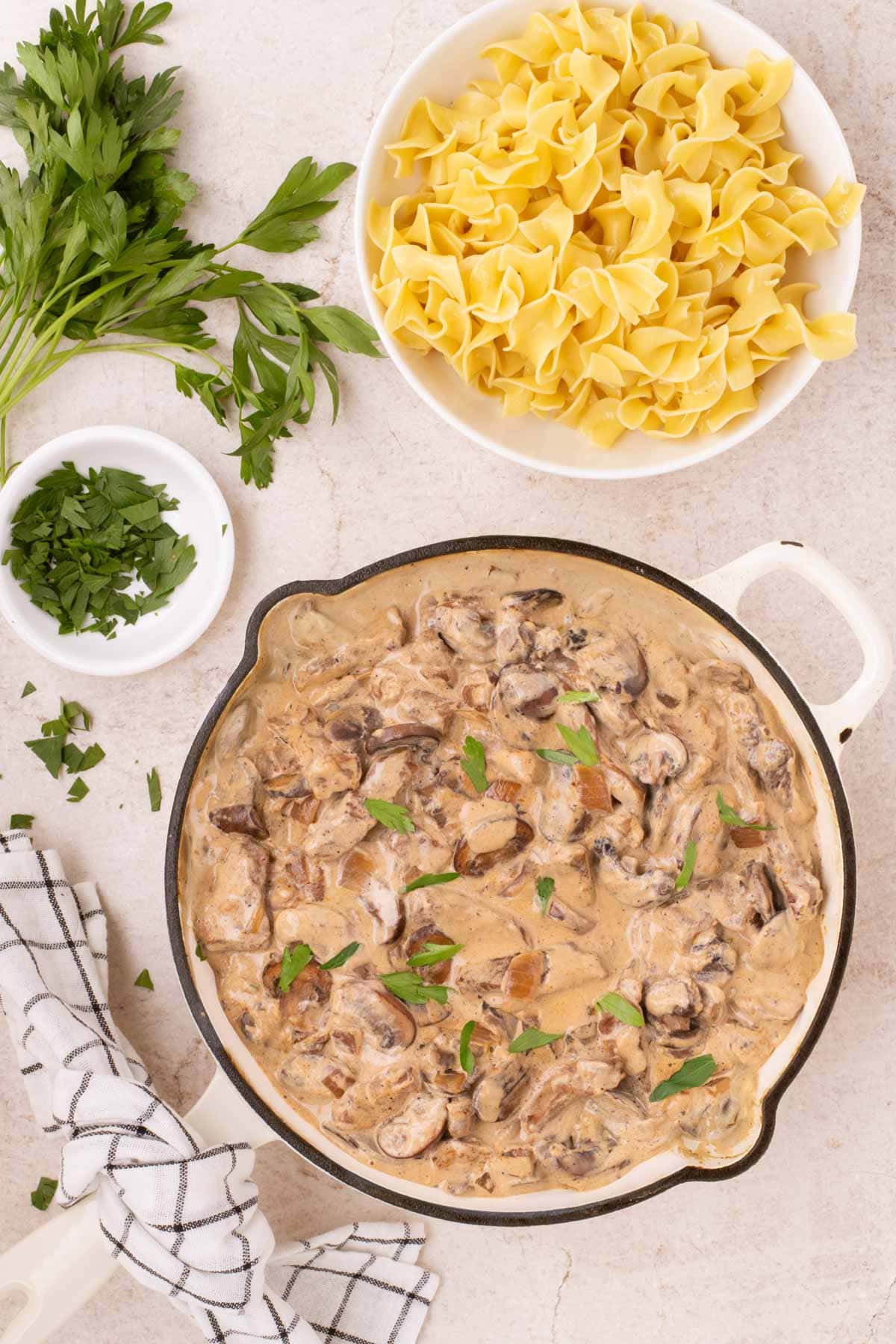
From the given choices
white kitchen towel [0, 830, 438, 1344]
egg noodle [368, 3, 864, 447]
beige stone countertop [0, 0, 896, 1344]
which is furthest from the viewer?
beige stone countertop [0, 0, 896, 1344]

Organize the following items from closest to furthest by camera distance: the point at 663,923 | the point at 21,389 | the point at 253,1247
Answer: the point at 663,923, the point at 253,1247, the point at 21,389

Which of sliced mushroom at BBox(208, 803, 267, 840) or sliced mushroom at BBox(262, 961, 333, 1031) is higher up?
sliced mushroom at BBox(208, 803, 267, 840)

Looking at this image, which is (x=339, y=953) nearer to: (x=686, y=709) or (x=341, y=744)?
(x=341, y=744)

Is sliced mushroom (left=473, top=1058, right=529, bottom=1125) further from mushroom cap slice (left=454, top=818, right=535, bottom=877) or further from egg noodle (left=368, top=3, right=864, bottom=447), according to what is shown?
egg noodle (left=368, top=3, right=864, bottom=447)

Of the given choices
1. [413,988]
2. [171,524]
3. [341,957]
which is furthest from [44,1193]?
[171,524]

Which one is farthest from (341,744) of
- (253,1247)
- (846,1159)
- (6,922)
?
(846,1159)

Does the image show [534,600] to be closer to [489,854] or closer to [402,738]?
[402,738]

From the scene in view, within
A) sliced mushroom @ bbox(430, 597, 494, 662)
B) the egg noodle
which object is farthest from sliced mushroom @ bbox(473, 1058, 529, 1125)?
the egg noodle
